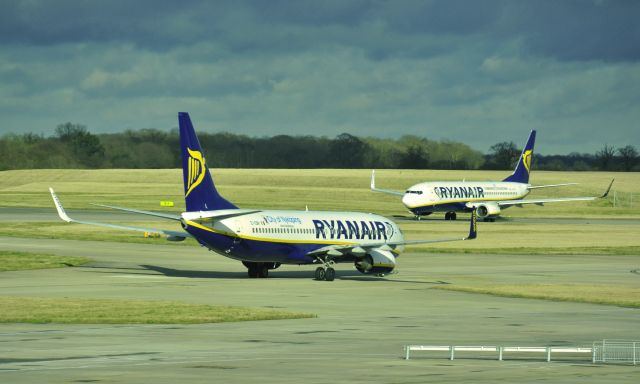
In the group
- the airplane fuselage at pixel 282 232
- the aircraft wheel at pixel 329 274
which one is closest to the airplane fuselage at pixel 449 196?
the airplane fuselage at pixel 282 232

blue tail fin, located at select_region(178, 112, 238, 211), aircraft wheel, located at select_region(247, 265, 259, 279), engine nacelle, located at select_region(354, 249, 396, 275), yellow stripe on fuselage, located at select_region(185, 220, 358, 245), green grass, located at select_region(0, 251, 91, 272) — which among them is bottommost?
green grass, located at select_region(0, 251, 91, 272)

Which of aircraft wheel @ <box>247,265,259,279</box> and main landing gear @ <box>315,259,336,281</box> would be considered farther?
aircraft wheel @ <box>247,265,259,279</box>

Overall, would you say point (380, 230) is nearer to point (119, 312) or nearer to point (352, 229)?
point (352, 229)

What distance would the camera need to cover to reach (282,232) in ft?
185

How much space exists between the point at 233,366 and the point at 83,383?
4625mm

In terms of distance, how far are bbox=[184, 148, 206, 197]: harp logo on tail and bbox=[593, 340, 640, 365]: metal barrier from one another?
25.4m

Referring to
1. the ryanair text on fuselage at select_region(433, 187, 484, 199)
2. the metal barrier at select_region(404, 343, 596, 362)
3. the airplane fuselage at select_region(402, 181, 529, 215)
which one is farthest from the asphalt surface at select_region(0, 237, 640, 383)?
the ryanair text on fuselage at select_region(433, 187, 484, 199)

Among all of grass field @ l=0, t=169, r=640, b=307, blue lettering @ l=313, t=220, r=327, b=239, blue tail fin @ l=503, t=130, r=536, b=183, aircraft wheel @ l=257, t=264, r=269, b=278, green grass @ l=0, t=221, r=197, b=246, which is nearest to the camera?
Answer: blue lettering @ l=313, t=220, r=327, b=239

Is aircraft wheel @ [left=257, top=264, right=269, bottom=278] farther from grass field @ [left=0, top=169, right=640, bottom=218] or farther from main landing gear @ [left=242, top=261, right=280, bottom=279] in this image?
grass field @ [left=0, top=169, right=640, bottom=218]

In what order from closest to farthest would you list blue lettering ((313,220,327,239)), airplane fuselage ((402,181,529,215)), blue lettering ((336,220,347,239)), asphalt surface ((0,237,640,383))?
asphalt surface ((0,237,640,383)) < blue lettering ((313,220,327,239)) < blue lettering ((336,220,347,239)) < airplane fuselage ((402,181,529,215))

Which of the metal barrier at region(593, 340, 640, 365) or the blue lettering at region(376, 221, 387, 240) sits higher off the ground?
the blue lettering at region(376, 221, 387, 240)

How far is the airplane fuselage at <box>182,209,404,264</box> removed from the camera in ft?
176

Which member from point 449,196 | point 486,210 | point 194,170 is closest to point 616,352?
point 194,170

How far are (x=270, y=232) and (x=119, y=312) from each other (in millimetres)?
A: 15905
